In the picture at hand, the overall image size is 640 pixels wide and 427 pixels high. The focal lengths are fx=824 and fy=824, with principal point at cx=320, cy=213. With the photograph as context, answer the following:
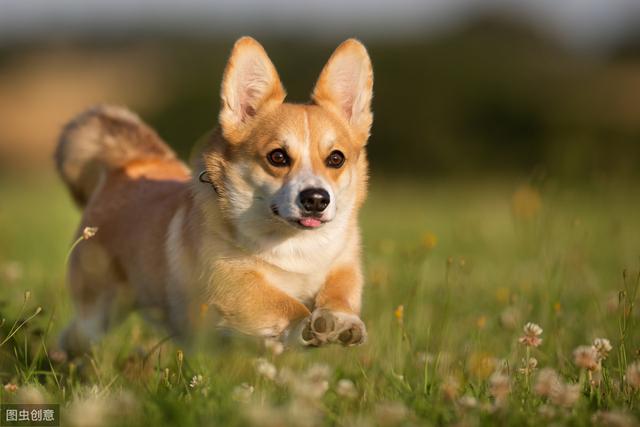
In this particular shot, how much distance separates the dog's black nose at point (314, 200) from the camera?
3396 mm

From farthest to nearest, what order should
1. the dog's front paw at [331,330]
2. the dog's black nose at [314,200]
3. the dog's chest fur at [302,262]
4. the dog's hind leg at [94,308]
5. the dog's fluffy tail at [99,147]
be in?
1. the dog's fluffy tail at [99,147]
2. the dog's hind leg at [94,308]
3. the dog's chest fur at [302,262]
4. the dog's black nose at [314,200]
5. the dog's front paw at [331,330]

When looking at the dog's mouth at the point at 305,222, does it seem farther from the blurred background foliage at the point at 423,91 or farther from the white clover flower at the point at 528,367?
the blurred background foliage at the point at 423,91

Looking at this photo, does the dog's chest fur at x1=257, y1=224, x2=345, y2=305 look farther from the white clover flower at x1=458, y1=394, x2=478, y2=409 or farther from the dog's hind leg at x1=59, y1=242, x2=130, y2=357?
the white clover flower at x1=458, y1=394, x2=478, y2=409

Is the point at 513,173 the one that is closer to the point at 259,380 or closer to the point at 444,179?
the point at 444,179

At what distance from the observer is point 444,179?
17203 millimetres

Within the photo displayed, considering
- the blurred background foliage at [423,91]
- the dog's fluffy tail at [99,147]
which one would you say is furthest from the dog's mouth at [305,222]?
the blurred background foliage at [423,91]

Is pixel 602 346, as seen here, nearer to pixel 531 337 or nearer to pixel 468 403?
pixel 531 337

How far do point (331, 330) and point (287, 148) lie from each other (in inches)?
35.8

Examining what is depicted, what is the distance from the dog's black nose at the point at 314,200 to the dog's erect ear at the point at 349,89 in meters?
0.74

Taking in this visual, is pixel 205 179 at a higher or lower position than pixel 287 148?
lower

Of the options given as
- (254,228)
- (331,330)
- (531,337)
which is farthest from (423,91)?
(331,330)

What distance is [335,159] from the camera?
3752 millimetres

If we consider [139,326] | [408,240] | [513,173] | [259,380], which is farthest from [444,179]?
[259,380]

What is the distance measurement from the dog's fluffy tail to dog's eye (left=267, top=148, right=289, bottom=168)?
4.69 ft
